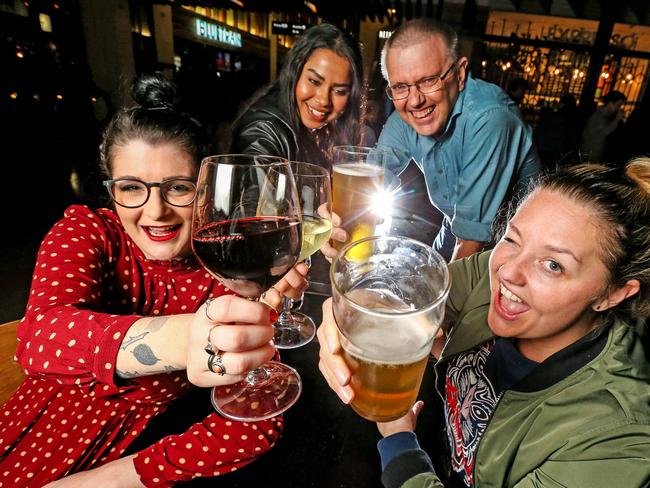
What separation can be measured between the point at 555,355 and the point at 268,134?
6.39ft

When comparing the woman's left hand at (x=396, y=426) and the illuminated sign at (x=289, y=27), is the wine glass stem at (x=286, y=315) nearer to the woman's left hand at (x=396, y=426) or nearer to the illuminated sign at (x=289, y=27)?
the woman's left hand at (x=396, y=426)

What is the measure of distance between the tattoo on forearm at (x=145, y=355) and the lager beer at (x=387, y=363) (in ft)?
1.57

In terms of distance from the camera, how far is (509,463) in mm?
1076

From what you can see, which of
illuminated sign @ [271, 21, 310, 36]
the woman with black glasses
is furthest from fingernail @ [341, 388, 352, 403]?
illuminated sign @ [271, 21, 310, 36]

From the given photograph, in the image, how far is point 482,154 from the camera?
2330 millimetres

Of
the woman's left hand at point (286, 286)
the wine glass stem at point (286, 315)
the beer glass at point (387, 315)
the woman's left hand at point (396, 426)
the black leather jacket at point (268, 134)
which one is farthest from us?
the black leather jacket at point (268, 134)

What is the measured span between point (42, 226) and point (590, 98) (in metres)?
11.9

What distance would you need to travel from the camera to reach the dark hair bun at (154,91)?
→ 1405 millimetres

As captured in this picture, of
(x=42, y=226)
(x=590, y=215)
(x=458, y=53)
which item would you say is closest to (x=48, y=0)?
(x=42, y=226)

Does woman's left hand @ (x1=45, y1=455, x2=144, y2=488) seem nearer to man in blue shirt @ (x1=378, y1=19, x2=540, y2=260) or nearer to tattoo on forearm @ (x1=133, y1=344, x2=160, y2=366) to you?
tattoo on forearm @ (x1=133, y1=344, x2=160, y2=366)

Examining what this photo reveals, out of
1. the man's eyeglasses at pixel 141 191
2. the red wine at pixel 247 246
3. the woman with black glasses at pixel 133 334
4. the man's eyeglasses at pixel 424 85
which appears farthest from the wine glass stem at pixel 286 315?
the man's eyeglasses at pixel 424 85

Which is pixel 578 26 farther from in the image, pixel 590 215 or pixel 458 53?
pixel 590 215

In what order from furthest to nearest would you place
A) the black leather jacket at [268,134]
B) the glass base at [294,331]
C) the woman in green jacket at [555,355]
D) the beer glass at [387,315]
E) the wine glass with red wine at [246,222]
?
1. the black leather jacket at [268,134]
2. the glass base at [294,331]
3. the woman in green jacket at [555,355]
4. the wine glass with red wine at [246,222]
5. the beer glass at [387,315]

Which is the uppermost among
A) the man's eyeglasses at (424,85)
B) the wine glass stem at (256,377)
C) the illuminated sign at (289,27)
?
the illuminated sign at (289,27)
